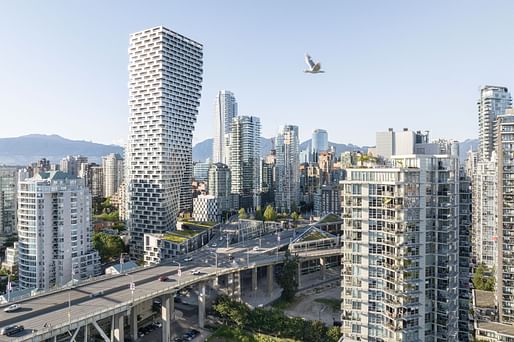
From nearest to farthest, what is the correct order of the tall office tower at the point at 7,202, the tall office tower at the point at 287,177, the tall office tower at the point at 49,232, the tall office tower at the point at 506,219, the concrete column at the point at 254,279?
the tall office tower at the point at 506,219 < the tall office tower at the point at 49,232 < the concrete column at the point at 254,279 < the tall office tower at the point at 7,202 < the tall office tower at the point at 287,177

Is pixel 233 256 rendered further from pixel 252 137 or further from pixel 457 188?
pixel 252 137

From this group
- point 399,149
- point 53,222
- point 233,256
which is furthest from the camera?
point 233,256

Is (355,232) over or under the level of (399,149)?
under

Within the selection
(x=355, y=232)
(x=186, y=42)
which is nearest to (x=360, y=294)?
(x=355, y=232)

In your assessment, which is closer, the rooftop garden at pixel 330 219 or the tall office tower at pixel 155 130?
the tall office tower at pixel 155 130

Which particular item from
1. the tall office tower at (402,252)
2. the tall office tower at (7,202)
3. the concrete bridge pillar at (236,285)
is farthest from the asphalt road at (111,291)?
the tall office tower at (7,202)

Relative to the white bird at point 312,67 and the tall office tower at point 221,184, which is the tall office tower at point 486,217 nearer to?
the white bird at point 312,67

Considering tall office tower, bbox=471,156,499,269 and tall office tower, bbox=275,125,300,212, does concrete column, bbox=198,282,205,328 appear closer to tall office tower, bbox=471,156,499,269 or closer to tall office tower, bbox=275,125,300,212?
tall office tower, bbox=471,156,499,269

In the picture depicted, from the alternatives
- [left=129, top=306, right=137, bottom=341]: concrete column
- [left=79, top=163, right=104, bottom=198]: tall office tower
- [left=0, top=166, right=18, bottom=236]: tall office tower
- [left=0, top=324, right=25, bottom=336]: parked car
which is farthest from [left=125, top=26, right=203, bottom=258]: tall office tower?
[left=79, top=163, right=104, bottom=198]: tall office tower
